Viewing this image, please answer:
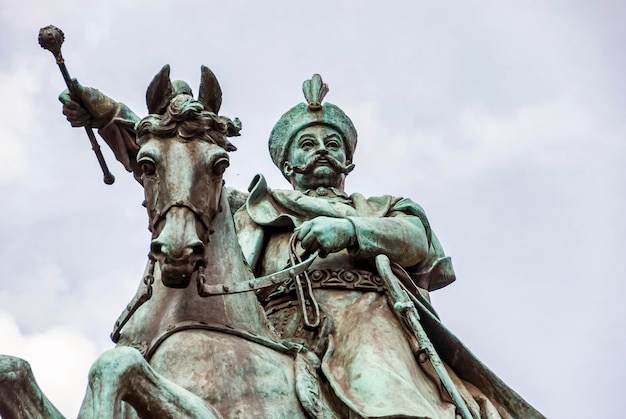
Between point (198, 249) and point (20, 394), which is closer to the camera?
point (20, 394)

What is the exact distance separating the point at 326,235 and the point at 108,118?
66.7 inches

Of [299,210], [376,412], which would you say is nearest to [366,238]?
[299,210]

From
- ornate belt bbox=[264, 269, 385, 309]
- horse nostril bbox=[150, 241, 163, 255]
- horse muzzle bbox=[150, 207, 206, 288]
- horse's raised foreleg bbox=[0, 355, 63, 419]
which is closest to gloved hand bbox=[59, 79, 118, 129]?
horse muzzle bbox=[150, 207, 206, 288]

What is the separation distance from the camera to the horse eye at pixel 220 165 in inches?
318

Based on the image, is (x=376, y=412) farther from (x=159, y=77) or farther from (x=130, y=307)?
(x=159, y=77)

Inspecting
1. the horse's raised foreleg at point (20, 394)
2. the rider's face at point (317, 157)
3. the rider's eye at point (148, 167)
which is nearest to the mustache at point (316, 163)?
the rider's face at point (317, 157)

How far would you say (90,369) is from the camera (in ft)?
23.0

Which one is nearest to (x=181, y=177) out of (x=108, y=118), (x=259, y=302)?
(x=108, y=118)

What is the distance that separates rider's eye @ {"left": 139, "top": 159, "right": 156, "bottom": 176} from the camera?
26.3ft

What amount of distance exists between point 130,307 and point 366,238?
215 cm

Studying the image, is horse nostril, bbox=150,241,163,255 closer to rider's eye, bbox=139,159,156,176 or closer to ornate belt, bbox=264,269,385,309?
rider's eye, bbox=139,159,156,176

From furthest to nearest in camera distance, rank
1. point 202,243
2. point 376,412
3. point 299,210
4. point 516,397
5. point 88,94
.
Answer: point 299,210, point 516,397, point 88,94, point 376,412, point 202,243

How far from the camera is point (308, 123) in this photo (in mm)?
11266

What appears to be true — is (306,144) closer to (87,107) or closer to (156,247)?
(87,107)
